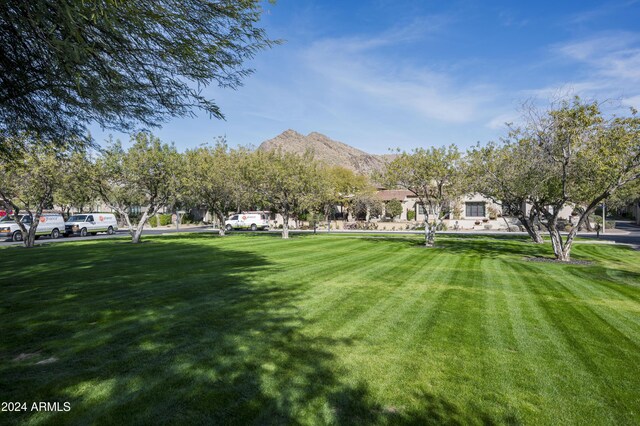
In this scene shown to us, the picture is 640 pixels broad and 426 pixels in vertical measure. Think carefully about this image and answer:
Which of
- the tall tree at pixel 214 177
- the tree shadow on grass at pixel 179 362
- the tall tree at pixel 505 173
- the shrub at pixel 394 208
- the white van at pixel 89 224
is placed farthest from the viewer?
the shrub at pixel 394 208

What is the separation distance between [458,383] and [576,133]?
47.8 ft

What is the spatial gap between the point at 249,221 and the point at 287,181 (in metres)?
17.9

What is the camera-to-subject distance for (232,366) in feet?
16.0

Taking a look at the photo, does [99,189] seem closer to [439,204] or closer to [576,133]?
[439,204]

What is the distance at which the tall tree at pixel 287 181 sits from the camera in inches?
1121

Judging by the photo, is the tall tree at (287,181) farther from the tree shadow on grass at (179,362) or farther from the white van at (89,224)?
the tree shadow on grass at (179,362)

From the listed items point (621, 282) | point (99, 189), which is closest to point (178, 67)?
point (621, 282)

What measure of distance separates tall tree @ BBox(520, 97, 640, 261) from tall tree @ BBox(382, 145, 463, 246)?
476cm

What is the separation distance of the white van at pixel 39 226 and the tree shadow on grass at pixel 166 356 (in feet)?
85.9

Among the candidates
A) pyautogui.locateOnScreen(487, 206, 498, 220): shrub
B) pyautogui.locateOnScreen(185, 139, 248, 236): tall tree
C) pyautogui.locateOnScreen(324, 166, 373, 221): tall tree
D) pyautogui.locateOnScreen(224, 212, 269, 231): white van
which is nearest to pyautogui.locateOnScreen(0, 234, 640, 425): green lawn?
pyautogui.locateOnScreen(185, 139, 248, 236): tall tree

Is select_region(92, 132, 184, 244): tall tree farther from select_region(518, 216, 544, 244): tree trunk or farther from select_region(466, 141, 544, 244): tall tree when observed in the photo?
select_region(518, 216, 544, 244): tree trunk

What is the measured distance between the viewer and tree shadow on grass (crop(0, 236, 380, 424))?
12.7ft

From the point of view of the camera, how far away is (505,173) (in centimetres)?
1952

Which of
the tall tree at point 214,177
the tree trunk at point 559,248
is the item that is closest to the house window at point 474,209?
the tall tree at point 214,177
